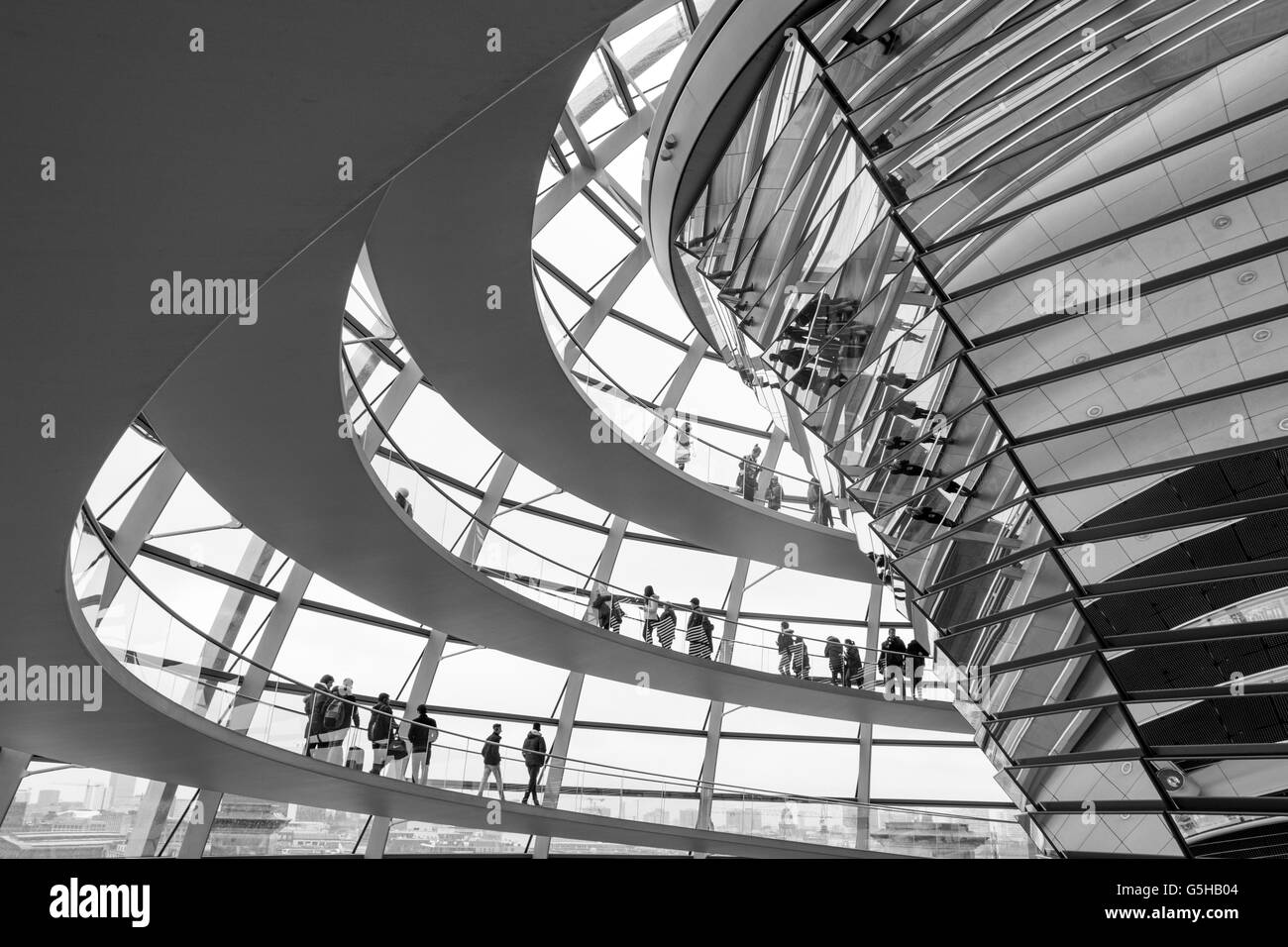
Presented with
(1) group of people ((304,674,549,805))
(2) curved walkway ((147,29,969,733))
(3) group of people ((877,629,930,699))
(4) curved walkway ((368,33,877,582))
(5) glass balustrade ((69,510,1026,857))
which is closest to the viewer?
(2) curved walkway ((147,29,969,733))

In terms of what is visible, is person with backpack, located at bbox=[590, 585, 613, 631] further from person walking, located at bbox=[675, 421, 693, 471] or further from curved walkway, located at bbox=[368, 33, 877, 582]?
person walking, located at bbox=[675, 421, 693, 471]

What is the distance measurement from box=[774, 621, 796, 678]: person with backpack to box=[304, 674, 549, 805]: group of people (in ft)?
19.2

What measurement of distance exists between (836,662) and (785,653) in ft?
4.41

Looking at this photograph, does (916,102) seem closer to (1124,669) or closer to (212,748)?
(1124,669)

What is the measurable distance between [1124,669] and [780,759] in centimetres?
1709

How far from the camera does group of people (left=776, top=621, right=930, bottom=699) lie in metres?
22.9

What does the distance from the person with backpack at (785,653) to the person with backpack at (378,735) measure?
8.96m

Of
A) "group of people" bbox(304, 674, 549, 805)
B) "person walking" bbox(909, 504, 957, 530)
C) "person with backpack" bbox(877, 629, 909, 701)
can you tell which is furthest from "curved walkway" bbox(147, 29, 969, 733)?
"person walking" bbox(909, 504, 957, 530)

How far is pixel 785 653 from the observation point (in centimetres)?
2277

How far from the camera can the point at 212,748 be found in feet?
45.6

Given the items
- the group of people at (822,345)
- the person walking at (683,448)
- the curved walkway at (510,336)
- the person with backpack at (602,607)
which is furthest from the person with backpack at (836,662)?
the group of people at (822,345)

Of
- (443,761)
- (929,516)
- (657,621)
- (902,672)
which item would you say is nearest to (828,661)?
(902,672)

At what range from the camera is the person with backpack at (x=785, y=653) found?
2255 cm
